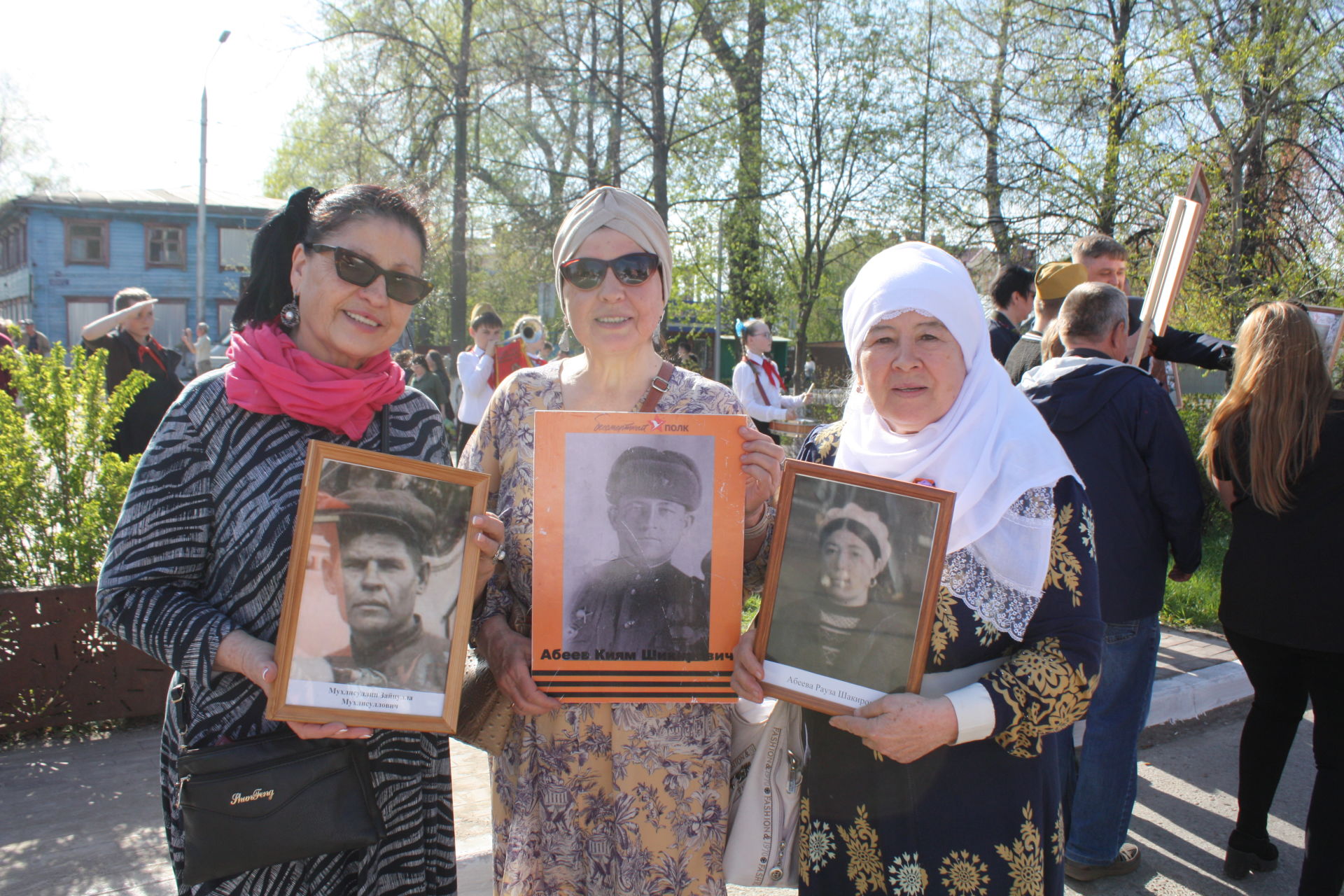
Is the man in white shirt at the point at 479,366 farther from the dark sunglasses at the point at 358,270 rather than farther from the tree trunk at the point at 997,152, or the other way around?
the tree trunk at the point at 997,152

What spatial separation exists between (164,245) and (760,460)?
5032 cm

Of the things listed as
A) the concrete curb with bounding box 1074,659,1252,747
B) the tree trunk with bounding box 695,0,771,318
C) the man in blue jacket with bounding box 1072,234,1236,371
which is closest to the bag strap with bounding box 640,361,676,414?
the man in blue jacket with bounding box 1072,234,1236,371

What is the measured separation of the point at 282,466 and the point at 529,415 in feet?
2.11

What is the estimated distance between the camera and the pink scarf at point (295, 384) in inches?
76.9

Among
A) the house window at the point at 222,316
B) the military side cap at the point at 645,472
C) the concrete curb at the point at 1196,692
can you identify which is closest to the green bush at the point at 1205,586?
the concrete curb at the point at 1196,692

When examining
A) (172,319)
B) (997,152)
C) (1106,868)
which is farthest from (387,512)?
(172,319)

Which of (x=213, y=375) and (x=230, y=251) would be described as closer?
(x=213, y=375)

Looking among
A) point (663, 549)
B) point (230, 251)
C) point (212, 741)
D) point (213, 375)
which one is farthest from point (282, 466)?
point (230, 251)

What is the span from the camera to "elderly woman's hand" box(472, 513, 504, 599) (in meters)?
1.92

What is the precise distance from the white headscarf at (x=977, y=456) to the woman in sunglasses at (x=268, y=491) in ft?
3.32

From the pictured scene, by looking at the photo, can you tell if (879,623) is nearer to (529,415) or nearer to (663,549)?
(663,549)

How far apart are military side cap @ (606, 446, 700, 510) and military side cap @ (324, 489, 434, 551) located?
0.42 metres

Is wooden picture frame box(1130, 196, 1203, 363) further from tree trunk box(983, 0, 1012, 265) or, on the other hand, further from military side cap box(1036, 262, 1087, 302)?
tree trunk box(983, 0, 1012, 265)

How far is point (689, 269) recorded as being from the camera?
20.3 meters
